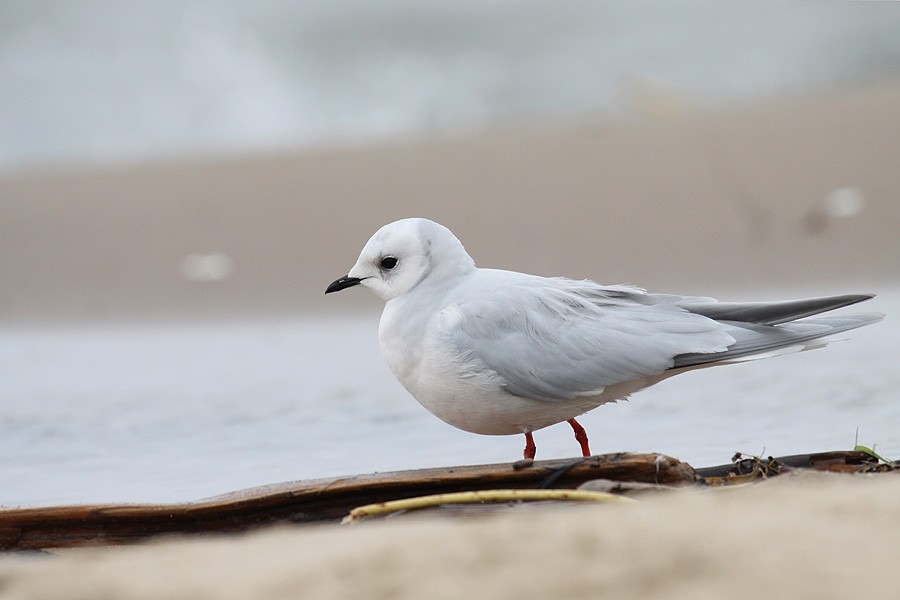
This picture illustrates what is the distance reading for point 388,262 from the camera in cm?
352

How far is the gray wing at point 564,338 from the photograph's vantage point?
10.6 ft

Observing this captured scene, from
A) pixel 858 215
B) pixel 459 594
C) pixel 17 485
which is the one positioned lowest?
pixel 459 594

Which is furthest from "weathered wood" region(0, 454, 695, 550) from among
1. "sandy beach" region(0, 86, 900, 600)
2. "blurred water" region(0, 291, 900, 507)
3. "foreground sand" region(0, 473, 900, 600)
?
"sandy beach" region(0, 86, 900, 600)

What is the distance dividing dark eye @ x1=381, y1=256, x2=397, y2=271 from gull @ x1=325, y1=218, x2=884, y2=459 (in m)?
0.09

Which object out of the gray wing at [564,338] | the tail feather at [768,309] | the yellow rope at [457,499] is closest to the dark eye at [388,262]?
the gray wing at [564,338]

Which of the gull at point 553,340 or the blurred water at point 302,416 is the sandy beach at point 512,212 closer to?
the blurred water at point 302,416

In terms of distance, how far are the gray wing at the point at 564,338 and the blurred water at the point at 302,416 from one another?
49 centimetres

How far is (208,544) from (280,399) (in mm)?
3295

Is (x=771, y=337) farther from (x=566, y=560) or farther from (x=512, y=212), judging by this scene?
(x=512, y=212)

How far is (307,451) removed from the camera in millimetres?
4223

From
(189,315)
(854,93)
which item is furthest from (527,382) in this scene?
(854,93)

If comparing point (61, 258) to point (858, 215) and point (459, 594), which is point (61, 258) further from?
point (459, 594)

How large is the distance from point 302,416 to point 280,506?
2340mm

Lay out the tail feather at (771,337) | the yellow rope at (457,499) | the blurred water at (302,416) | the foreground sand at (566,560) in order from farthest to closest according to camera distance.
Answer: the blurred water at (302,416) → the tail feather at (771,337) → the yellow rope at (457,499) → the foreground sand at (566,560)
